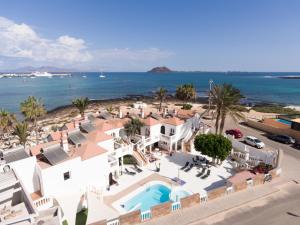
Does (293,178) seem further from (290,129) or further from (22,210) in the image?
(22,210)

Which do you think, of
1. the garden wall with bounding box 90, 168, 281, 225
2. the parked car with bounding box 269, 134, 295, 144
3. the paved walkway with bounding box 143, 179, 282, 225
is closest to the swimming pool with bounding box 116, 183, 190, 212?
the garden wall with bounding box 90, 168, 281, 225

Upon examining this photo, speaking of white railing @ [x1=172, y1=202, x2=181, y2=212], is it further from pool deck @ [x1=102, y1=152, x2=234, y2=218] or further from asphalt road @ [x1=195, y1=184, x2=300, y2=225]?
pool deck @ [x1=102, y1=152, x2=234, y2=218]

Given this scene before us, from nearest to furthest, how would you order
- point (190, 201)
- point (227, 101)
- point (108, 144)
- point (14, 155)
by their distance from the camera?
point (190, 201) < point (14, 155) < point (108, 144) < point (227, 101)

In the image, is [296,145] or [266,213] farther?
[296,145]

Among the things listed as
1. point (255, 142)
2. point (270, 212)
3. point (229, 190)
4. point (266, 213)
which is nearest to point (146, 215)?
point (229, 190)

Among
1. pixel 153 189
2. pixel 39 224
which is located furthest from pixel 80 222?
pixel 153 189

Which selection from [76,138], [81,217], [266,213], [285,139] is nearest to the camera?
[81,217]

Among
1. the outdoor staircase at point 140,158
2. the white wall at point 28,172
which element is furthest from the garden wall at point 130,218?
the outdoor staircase at point 140,158

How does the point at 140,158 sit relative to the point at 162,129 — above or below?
below

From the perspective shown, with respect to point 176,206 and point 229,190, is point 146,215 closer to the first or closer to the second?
point 176,206
